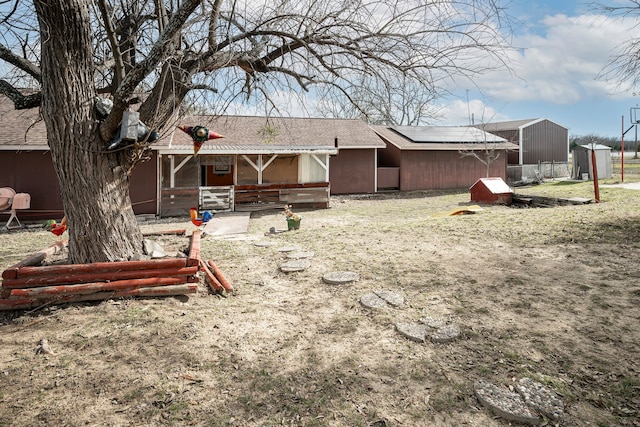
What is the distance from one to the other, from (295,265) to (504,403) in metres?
3.51

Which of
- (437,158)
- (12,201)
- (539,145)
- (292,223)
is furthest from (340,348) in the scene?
(539,145)

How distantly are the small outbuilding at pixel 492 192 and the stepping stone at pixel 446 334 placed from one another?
11.0 m

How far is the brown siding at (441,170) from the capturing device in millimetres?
19688

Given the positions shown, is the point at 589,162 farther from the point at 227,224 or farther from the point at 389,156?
the point at 227,224

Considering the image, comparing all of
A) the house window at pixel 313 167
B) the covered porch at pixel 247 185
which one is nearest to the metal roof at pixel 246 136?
the house window at pixel 313 167

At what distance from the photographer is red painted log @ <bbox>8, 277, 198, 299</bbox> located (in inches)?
147

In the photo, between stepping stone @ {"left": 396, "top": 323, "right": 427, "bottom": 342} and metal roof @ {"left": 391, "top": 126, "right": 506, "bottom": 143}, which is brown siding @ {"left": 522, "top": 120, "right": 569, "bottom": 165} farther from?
stepping stone @ {"left": 396, "top": 323, "right": 427, "bottom": 342}

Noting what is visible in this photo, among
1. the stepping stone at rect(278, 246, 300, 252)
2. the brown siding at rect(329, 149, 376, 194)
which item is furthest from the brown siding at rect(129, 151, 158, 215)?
the brown siding at rect(329, 149, 376, 194)

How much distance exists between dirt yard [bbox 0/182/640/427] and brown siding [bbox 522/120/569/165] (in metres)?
21.4

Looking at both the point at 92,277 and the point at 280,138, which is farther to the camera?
the point at 280,138

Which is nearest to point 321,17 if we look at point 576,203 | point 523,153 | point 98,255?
point 98,255

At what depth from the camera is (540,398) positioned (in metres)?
2.33

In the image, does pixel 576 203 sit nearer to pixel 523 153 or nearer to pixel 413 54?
pixel 413 54

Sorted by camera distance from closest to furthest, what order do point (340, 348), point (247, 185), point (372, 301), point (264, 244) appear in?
1. point (340, 348)
2. point (372, 301)
3. point (264, 244)
4. point (247, 185)
